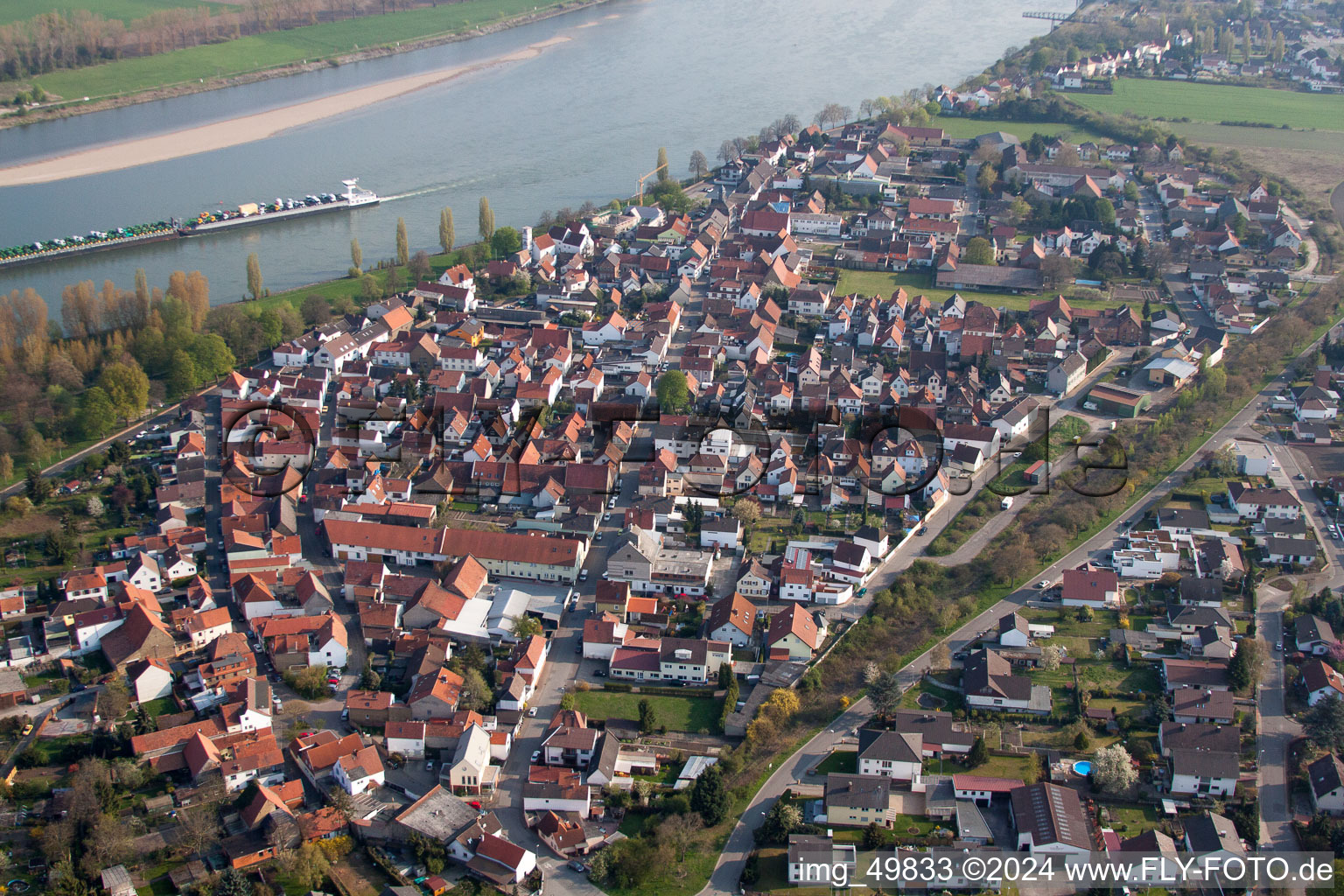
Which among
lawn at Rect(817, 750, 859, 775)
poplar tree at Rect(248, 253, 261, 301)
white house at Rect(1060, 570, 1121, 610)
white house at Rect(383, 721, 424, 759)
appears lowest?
lawn at Rect(817, 750, 859, 775)

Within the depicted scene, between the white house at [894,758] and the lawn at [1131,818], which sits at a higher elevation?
the white house at [894,758]

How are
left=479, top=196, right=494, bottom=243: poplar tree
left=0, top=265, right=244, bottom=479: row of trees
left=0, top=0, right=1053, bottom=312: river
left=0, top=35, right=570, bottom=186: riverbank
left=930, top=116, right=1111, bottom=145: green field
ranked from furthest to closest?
left=930, top=116, right=1111, bottom=145: green field < left=0, top=35, right=570, bottom=186: riverbank < left=0, top=0, right=1053, bottom=312: river < left=479, top=196, right=494, bottom=243: poplar tree < left=0, top=265, right=244, bottom=479: row of trees

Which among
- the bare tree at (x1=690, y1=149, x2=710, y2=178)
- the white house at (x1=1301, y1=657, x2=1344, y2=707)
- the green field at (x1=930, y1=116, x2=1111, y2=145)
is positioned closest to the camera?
the white house at (x1=1301, y1=657, x2=1344, y2=707)

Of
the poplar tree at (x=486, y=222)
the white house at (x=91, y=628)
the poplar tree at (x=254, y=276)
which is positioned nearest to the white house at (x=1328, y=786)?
the white house at (x=91, y=628)

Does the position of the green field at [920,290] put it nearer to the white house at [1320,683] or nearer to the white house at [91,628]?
the white house at [1320,683]

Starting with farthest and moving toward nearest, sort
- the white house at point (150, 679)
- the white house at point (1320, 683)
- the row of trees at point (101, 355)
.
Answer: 1. the row of trees at point (101, 355)
2. the white house at point (150, 679)
3. the white house at point (1320, 683)

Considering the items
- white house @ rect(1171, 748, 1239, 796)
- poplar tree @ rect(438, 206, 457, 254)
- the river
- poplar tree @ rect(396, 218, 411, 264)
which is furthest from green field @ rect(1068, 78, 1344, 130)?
white house @ rect(1171, 748, 1239, 796)

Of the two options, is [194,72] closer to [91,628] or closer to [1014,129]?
[1014,129]

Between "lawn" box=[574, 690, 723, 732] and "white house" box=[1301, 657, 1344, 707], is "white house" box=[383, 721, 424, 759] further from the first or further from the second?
"white house" box=[1301, 657, 1344, 707]
